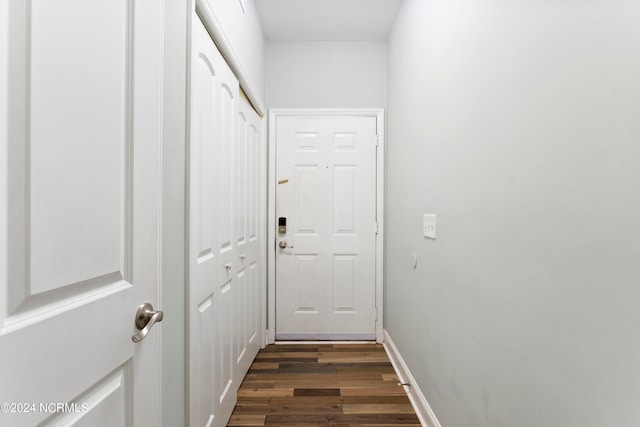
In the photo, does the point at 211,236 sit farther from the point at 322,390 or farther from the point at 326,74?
the point at 326,74

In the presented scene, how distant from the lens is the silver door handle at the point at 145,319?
764 millimetres

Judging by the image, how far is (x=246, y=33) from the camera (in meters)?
2.10

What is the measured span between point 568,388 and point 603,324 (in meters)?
0.21

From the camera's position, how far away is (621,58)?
64 centimetres

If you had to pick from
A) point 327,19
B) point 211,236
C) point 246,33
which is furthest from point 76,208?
point 327,19

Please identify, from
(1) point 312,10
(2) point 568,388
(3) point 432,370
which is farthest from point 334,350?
(1) point 312,10

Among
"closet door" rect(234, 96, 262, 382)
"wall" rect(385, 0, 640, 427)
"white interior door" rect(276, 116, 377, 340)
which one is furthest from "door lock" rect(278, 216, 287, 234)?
"wall" rect(385, 0, 640, 427)

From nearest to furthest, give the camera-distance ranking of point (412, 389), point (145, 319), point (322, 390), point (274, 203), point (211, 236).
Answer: point (145, 319), point (211, 236), point (412, 389), point (322, 390), point (274, 203)

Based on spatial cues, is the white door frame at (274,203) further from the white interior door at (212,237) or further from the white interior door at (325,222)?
the white interior door at (212,237)

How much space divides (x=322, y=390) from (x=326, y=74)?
99.5 inches

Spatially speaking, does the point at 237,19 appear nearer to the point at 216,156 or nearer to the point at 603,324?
the point at 216,156

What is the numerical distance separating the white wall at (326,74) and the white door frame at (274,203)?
0.06 meters

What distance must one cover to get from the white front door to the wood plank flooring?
1.23 metres

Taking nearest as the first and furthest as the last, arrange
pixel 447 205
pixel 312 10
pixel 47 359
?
pixel 47 359, pixel 447 205, pixel 312 10
